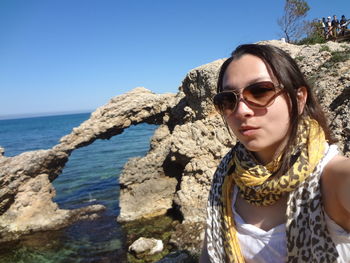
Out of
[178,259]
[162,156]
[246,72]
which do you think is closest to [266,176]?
[246,72]

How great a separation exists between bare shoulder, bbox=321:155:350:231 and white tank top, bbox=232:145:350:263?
0.04 metres

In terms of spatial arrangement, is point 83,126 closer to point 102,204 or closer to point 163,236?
point 102,204

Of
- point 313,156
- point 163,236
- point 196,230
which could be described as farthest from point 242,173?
point 163,236

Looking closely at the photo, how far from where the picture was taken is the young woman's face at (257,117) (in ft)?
5.21

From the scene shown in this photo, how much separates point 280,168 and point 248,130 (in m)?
0.30

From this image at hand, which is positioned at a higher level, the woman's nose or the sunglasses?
the sunglasses

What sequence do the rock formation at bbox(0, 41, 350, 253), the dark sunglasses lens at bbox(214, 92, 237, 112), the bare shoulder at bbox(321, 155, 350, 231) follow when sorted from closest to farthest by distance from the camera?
the bare shoulder at bbox(321, 155, 350, 231) < the dark sunglasses lens at bbox(214, 92, 237, 112) < the rock formation at bbox(0, 41, 350, 253)

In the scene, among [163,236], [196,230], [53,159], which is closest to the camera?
[196,230]

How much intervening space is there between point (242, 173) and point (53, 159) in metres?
12.8

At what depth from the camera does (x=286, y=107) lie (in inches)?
63.5

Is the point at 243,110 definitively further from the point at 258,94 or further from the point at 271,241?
the point at 271,241

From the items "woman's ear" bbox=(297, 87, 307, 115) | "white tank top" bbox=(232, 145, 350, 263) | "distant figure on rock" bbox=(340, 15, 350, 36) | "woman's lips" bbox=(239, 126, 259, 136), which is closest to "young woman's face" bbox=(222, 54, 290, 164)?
"woman's lips" bbox=(239, 126, 259, 136)

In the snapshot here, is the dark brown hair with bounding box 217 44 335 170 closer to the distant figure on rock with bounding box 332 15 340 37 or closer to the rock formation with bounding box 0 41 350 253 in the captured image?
the rock formation with bounding box 0 41 350 253

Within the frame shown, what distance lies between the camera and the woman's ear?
1.66m
